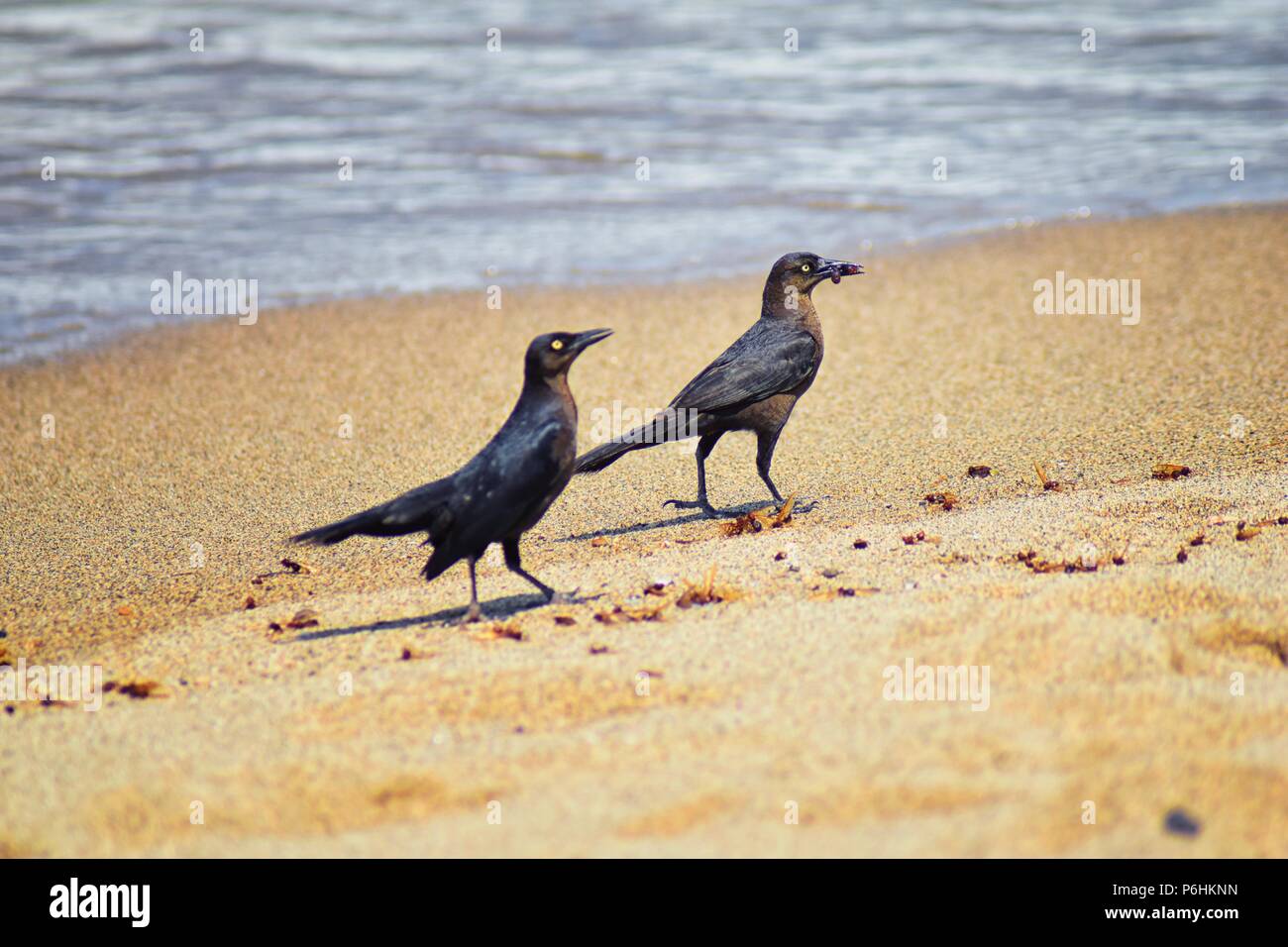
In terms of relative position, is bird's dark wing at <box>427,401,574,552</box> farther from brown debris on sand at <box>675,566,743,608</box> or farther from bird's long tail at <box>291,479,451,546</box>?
brown debris on sand at <box>675,566,743,608</box>

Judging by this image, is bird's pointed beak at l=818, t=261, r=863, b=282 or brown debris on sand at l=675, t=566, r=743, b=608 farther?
bird's pointed beak at l=818, t=261, r=863, b=282

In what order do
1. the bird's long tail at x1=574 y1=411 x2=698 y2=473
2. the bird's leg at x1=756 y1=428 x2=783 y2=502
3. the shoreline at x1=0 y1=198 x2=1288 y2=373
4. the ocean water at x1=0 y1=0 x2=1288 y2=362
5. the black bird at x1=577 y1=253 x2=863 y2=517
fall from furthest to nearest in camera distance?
the ocean water at x1=0 y1=0 x2=1288 y2=362
the shoreline at x1=0 y1=198 x2=1288 y2=373
the bird's leg at x1=756 y1=428 x2=783 y2=502
the black bird at x1=577 y1=253 x2=863 y2=517
the bird's long tail at x1=574 y1=411 x2=698 y2=473

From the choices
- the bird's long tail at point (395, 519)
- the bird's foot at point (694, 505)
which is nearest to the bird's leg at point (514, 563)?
the bird's long tail at point (395, 519)

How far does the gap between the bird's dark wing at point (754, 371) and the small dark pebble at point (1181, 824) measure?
3.18m

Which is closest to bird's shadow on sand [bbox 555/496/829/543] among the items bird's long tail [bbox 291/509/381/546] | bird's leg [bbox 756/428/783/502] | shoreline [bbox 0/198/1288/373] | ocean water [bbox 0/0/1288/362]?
bird's leg [bbox 756/428/783/502]

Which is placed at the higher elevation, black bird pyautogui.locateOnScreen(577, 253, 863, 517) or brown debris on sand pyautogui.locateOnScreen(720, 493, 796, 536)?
black bird pyautogui.locateOnScreen(577, 253, 863, 517)

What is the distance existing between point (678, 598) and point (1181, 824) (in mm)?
2034

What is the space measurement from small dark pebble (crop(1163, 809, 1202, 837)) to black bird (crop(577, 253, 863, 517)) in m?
3.06

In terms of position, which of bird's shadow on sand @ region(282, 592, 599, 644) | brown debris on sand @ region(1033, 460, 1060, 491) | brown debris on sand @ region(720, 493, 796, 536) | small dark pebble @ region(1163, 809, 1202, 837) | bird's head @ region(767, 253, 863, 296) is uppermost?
bird's head @ region(767, 253, 863, 296)

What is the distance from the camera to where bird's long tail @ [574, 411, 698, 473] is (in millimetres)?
5770

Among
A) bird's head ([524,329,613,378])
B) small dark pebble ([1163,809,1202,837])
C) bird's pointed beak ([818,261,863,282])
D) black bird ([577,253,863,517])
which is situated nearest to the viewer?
small dark pebble ([1163,809,1202,837])

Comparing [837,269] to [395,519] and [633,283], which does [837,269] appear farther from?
[633,283]

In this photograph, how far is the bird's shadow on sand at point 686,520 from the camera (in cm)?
584
